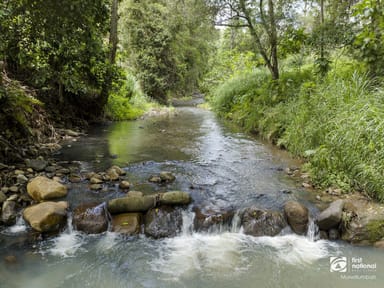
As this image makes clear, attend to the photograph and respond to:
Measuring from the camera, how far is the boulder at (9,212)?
3.30 m

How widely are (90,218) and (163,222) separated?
35.0 inches

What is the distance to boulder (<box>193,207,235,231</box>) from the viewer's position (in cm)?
345

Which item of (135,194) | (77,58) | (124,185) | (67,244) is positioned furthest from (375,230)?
(77,58)

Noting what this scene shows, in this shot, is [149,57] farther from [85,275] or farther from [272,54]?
[85,275]

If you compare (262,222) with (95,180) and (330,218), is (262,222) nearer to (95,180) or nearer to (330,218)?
(330,218)

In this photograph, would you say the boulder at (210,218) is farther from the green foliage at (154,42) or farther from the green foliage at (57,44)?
the green foliage at (154,42)

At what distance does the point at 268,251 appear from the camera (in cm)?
310

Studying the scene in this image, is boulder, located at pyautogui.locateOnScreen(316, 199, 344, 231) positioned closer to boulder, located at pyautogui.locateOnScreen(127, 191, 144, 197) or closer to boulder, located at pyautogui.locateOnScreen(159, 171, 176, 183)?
boulder, located at pyautogui.locateOnScreen(159, 171, 176, 183)

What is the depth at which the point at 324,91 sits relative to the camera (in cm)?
562

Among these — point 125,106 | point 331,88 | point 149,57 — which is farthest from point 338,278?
point 149,57

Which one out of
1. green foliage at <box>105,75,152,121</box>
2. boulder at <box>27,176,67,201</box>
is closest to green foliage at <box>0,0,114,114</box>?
green foliage at <box>105,75,152,121</box>

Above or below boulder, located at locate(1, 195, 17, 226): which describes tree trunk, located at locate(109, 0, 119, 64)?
above

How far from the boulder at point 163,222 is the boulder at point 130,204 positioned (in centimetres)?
9

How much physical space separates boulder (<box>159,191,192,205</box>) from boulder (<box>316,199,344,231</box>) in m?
1.64
